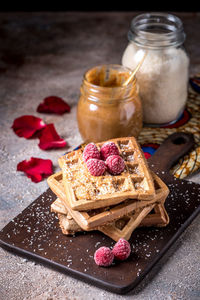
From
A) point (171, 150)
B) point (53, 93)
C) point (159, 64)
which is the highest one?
point (159, 64)

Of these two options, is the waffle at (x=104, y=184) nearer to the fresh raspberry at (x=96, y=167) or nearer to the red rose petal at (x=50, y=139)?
the fresh raspberry at (x=96, y=167)

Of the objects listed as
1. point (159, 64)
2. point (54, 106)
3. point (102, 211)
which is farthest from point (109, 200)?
point (54, 106)

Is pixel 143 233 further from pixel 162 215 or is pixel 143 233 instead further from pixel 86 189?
pixel 86 189

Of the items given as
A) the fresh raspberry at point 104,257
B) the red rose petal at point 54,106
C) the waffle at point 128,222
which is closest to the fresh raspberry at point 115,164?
the waffle at point 128,222

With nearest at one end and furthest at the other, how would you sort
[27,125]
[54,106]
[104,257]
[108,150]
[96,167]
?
[104,257] → [96,167] → [108,150] → [27,125] → [54,106]

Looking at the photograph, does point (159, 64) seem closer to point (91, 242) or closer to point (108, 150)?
point (108, 150)

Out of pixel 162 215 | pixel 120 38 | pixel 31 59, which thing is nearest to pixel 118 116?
pixel 162 215
